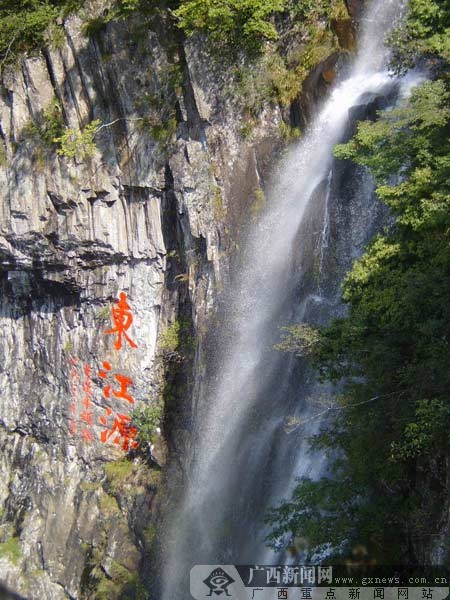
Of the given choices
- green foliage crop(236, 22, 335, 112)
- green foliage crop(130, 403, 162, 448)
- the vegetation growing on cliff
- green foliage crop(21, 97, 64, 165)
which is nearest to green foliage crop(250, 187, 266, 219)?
green foliage crop(236, 22, 335, 112)

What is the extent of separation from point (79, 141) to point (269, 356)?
5335 mm

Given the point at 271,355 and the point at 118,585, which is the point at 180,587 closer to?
the point at 118,585

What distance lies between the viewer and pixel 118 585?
41.7ft

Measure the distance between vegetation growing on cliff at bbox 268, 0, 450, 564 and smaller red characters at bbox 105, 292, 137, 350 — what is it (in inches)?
207

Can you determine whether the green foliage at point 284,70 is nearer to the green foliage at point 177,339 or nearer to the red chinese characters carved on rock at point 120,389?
the green foliage at point 177,339

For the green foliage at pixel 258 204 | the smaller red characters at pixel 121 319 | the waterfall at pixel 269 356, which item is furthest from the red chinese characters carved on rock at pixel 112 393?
the green foliage at pixel 258 204

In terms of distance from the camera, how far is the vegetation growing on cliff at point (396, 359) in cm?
711

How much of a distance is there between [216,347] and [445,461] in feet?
17.7

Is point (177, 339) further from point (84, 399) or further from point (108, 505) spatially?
point (108, 505)

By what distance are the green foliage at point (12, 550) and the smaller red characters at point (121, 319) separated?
477cm

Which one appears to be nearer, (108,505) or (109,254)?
(109,254)

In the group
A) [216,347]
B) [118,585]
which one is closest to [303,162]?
[216,347]

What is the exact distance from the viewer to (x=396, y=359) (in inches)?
299

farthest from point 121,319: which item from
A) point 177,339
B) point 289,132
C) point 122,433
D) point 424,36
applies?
point 424,36
